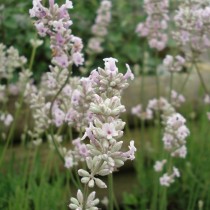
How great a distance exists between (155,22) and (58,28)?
0.98m

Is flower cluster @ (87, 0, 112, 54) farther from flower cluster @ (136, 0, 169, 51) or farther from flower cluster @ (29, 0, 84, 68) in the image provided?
flower cluster @ (29, 0, 84, 68)

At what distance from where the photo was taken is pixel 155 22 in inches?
104

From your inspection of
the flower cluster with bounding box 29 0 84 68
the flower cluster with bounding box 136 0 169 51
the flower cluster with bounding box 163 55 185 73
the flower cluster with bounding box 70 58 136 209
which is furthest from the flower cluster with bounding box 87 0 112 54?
the flower cluster with bounding box 70 58 136 209

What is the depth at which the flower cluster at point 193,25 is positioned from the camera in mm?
2379

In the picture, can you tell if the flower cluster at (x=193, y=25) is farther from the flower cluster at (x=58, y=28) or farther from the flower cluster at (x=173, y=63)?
the flower cluster at (x=58, y=28)

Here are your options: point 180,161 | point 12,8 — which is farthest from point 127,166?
point 12,8

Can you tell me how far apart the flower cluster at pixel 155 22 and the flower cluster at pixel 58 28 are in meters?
0.73

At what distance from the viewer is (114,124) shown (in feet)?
4.19

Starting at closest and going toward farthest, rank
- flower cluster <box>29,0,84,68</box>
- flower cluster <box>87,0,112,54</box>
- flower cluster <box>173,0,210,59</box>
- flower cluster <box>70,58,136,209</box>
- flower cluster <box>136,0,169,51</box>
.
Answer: flower cluster <box>70,58,136,209</box>, flower cluster <box>29,0,84,68</box>, flower cluster <box>173,0,210,59</box>, flower cluster <box>136,0,169,51</box>, flower cluster <box>87,0,112,54</box>

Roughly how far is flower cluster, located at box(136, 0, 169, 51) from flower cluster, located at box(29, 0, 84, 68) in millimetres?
727

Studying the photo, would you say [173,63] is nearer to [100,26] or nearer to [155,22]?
[155,22]

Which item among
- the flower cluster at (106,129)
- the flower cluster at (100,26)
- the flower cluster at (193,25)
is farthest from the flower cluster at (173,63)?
the flower cluster at (106,129)

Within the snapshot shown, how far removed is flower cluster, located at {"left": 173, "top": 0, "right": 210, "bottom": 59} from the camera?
93.7 inches

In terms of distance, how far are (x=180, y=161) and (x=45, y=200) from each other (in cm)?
100
